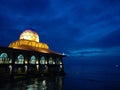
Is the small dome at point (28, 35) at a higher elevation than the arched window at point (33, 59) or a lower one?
higher

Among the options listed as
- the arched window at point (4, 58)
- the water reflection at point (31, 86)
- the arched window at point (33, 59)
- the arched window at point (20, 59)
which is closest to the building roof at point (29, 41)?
the arched window at point (33, 59)

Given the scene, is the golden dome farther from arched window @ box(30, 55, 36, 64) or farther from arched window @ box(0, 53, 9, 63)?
arched window @ box(0, 53, 9, 63)

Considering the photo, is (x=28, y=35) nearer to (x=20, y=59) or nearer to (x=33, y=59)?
(x=33, y=59)

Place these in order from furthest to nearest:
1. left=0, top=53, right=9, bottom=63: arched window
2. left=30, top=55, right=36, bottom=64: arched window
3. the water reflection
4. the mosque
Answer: left=30, top=55, right=36, bottom=64: arched window → the mosque → left=0, top=53, right=9, bottom=63: arched window → the water reflection

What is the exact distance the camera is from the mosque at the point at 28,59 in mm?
41156

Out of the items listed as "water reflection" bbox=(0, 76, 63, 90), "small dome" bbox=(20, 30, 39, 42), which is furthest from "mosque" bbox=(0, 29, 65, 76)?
"water reflection" bbox=(0, 76, 63, 90)

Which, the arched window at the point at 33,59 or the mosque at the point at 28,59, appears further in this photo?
the arched window at the point at 33,59

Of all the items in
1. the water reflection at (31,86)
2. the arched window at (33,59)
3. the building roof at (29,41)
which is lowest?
the water reflection at (31,86)

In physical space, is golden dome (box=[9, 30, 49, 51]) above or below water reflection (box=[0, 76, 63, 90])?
above

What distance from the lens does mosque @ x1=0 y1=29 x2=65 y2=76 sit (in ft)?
135

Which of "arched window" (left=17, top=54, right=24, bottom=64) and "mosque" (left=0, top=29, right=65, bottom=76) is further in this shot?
"arched window" (left=17, top=54, right=24, bottom=64)

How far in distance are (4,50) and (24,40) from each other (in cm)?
1575

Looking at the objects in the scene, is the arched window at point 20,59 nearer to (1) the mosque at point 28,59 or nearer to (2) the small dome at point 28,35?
(1) the mosque at point 28,59

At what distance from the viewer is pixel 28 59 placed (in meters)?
46.7
